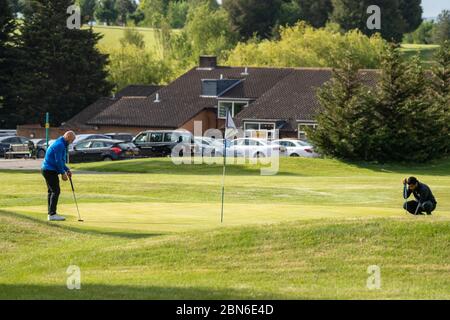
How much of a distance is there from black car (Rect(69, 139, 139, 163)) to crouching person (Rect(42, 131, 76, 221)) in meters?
37.0

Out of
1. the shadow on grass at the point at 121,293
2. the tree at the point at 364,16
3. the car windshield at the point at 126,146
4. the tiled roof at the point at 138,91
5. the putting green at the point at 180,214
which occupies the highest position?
the tree at the point at 364,16

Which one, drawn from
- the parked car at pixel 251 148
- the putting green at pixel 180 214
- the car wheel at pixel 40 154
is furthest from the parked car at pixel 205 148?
the putting green at pixel 180 214

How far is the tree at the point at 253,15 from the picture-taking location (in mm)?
155500

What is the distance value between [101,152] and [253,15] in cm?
9991

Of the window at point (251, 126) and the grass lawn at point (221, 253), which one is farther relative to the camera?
the window at point (251, 126)

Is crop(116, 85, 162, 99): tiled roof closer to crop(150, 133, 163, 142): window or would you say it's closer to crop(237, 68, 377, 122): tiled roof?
crop(237, 68, 377, 122): tiled roof

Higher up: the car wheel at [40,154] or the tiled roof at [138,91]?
the tiled roof at [138,91]

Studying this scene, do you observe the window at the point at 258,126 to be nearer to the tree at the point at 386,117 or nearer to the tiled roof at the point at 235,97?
the tiled roof at the point at 235,97

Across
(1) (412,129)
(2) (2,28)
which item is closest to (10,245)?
(1) (412,129)

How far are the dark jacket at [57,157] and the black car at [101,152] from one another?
3707cm

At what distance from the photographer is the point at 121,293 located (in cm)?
1510

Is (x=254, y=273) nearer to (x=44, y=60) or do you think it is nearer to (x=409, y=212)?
(x=409, y=212)
